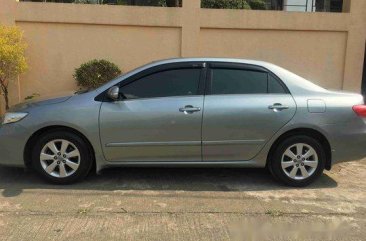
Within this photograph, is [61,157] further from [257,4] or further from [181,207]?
[257,4]

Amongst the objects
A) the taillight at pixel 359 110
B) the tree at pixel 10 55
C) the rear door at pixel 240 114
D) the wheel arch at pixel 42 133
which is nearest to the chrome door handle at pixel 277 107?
the rear door at pixel 240 114

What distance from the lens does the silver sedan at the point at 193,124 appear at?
5.59 metres

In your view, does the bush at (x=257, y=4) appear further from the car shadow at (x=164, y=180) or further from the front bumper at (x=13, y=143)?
the front bumper at (x=13, y=143)

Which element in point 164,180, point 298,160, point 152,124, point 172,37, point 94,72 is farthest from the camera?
point 172,37

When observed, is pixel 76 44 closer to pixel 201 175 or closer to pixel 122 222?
pixel 201 175

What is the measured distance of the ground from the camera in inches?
176

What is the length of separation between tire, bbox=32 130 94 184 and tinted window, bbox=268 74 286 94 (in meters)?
2.34

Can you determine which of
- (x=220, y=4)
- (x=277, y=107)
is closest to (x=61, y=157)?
(x=277, y=107)

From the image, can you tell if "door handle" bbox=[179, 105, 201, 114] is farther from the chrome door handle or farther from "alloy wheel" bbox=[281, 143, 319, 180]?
"alloy wheel" bbox=[281, 143, 319, 180]

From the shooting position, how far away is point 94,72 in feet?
30.1

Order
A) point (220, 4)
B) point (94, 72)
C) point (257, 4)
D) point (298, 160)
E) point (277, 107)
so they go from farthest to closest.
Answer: point (257, 4) → point (220, 4) → point (94, 72) → point (298, 160) → point (277, 107)

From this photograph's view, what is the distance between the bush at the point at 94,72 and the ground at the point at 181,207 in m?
3.21

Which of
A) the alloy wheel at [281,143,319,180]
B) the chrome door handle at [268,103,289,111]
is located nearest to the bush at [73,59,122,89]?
the chrome door handle at [268,103,289,111]

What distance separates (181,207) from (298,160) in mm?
1661
